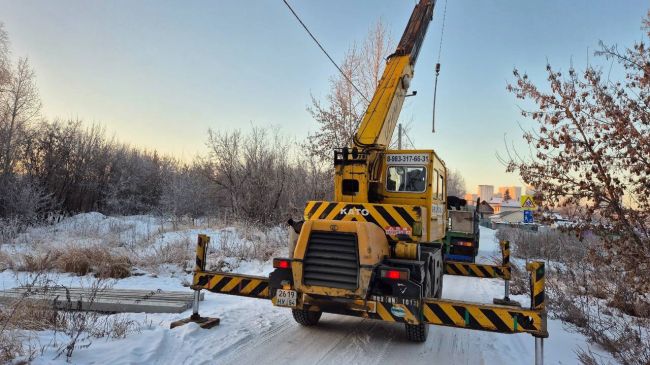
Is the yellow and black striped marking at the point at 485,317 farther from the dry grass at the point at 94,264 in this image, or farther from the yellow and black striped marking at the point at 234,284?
the dry grass at the point at 94,264

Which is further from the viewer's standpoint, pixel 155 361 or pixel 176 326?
pixel 176 326

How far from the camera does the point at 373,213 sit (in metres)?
6.37

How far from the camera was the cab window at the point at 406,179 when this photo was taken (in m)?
7.54

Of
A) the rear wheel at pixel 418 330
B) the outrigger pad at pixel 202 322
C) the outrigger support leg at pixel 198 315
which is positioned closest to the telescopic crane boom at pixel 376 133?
the rear wheel at pixel 418 330

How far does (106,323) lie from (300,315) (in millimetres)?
2666

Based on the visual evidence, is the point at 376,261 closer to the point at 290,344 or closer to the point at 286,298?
the point at 286,298

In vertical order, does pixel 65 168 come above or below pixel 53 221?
above

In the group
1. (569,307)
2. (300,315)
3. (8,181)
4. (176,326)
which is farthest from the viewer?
(8,181)

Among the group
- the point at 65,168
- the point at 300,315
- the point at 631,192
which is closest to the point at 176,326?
the point at 300,315

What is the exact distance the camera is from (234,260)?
11938 mm

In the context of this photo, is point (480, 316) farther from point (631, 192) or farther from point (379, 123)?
point (379, 123)

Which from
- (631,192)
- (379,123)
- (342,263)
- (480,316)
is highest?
(379,123)

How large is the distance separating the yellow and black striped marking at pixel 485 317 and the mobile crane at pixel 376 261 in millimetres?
11

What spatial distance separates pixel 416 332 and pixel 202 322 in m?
3.04
